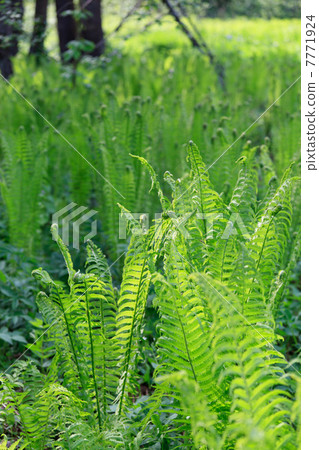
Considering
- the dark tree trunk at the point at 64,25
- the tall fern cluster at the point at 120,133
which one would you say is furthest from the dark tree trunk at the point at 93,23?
the tall fern cluster at the point at 120,133

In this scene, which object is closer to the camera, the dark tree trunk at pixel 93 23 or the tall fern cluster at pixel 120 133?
the tall fern cluster at pixel 120 133

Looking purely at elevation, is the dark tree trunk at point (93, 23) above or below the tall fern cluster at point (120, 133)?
above

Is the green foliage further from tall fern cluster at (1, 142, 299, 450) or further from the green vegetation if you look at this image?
tall fern cluster at (1, 142, 299, 450)

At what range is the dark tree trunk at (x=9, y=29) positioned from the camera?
11.4ft

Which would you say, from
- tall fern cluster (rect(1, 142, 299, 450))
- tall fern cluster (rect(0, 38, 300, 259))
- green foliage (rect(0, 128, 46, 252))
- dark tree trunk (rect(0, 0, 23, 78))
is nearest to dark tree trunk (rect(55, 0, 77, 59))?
tall fern cluster (rect(0, 38, 300, 259))

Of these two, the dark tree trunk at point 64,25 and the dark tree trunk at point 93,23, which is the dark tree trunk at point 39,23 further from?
the dark tree trunk at point 93,23

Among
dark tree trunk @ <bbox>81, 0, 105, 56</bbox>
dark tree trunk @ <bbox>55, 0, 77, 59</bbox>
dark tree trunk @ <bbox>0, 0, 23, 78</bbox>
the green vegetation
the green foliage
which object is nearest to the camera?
the green vegetation

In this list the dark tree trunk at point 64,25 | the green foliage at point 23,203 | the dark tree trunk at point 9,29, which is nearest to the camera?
the green foliage at point 23,203

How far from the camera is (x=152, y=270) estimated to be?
49.6 inches

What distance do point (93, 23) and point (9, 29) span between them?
2.48 ft

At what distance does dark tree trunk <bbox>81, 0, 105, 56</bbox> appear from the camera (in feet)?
13.4

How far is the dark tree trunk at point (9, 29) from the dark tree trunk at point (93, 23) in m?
0.52

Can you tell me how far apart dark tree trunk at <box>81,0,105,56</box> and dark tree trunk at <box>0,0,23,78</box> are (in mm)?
520


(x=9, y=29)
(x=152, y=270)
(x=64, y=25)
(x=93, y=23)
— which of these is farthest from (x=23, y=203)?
(x=64, y=25)
